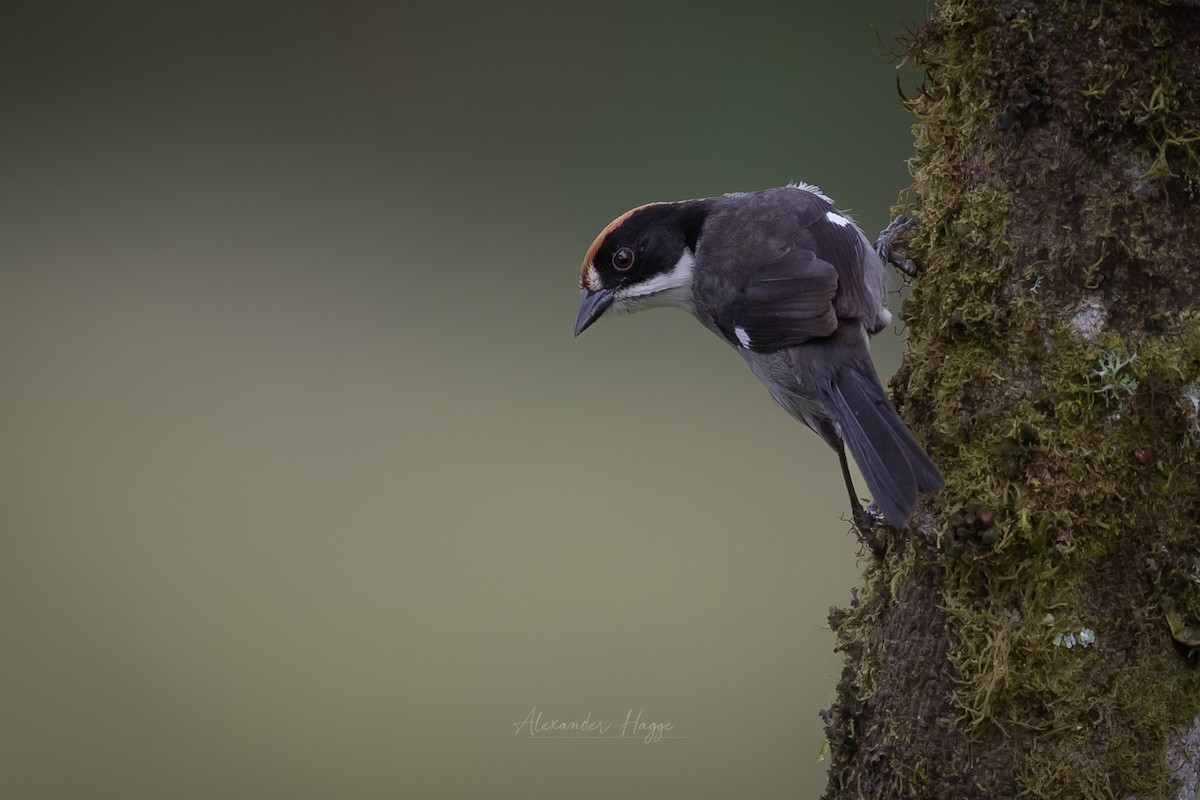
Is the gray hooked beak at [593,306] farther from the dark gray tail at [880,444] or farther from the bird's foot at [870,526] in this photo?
the bird's foot at [870,526]

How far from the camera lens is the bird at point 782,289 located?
254cm

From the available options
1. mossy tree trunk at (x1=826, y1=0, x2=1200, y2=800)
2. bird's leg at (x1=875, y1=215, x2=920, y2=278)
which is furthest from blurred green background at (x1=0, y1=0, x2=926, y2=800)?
mossy tree trunk at (x1=826, y1=0, x2=1200, y2=800)

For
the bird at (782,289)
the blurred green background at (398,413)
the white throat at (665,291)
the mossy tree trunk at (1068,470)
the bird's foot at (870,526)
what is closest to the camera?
the mossy tree trunk at (1068,470)

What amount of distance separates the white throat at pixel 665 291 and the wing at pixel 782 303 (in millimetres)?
218

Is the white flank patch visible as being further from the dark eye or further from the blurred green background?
the blurred green background

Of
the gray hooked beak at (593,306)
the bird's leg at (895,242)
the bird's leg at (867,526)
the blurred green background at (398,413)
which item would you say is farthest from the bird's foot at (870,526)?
the blurred green background at (398,413)

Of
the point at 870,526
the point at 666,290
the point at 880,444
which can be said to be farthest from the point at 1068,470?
the point at 666,290

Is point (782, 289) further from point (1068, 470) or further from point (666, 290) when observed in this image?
point (1068, 470)

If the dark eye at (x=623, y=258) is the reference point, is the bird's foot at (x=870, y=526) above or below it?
below

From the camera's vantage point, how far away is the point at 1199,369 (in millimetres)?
2018

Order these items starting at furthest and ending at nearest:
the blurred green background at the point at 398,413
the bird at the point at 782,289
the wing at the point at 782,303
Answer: the blurred green background at the point at 398,413 → the wing at the point at 782,303 → the bird at the point at 782,289

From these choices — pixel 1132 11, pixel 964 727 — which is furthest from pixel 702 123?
pixel 964 727

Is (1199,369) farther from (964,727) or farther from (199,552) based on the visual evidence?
(199,552)

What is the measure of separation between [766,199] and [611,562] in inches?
103
